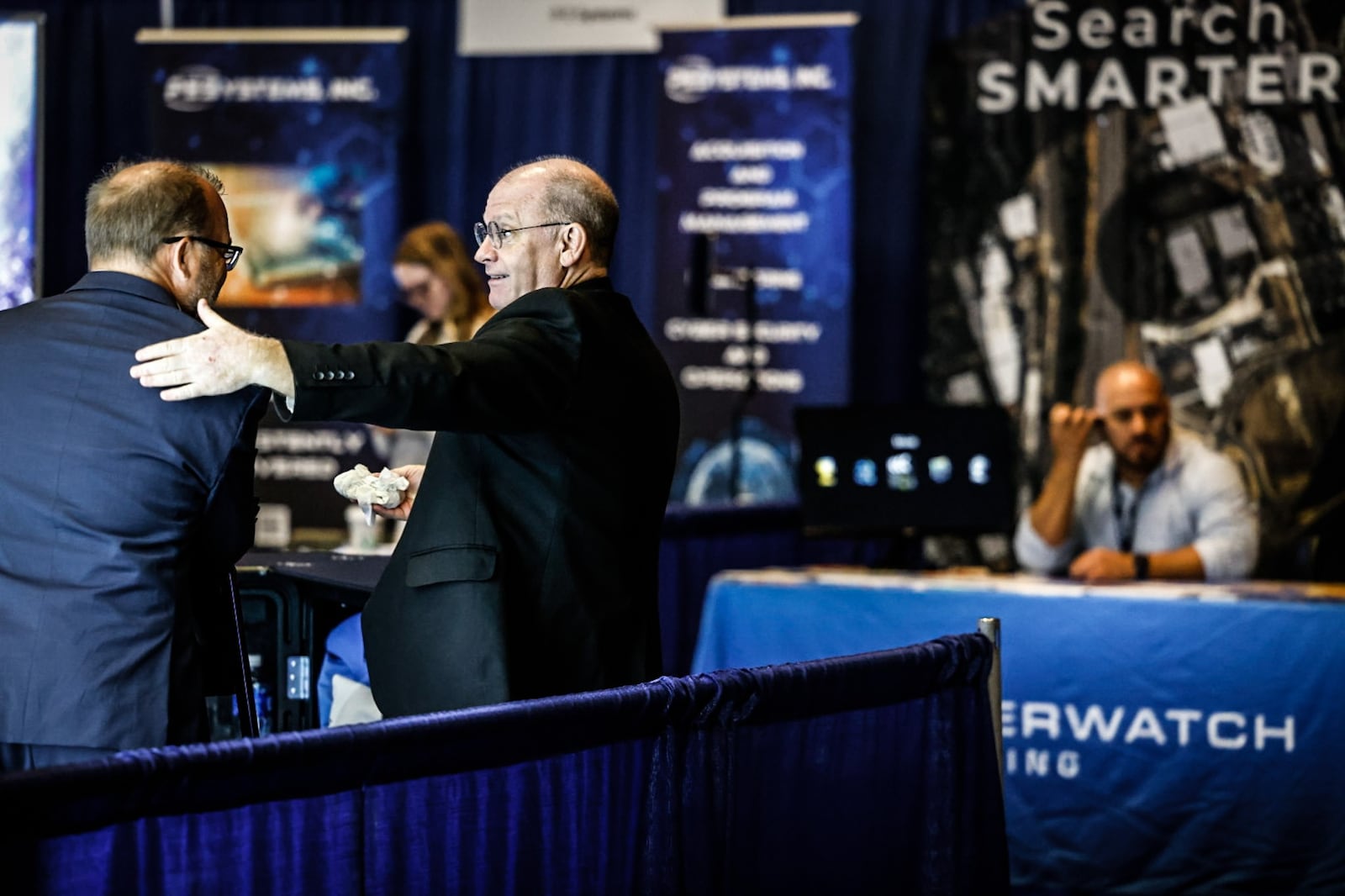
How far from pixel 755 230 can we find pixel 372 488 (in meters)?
4.44

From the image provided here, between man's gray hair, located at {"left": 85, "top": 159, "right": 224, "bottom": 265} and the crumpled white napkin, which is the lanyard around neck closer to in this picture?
the crumpled white napkin

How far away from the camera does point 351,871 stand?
1854 millimetres

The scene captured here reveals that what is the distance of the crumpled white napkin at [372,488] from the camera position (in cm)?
259

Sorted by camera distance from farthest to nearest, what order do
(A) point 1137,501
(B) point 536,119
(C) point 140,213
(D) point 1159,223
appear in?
(B) point 536,119 < (D) point 1159,223 < (A) point 1137,501 < (C) point 140,213

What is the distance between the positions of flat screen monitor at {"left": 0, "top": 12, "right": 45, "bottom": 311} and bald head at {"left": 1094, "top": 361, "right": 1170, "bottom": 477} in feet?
15.5

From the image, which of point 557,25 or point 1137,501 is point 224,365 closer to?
point 1137,501

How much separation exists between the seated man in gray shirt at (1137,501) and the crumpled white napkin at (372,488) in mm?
2664

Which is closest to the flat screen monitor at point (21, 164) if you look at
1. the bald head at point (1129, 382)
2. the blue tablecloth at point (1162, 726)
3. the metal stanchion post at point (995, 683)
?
the blue tablecloth at point (1162, 726)

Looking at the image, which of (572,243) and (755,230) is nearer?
(572,243)

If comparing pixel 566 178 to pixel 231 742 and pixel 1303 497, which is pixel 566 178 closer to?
pixel 231 742

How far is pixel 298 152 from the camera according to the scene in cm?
738

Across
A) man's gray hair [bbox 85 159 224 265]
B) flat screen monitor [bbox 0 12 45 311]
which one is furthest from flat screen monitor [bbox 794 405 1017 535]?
flat screen monitor [bbox 0 12 45 311]

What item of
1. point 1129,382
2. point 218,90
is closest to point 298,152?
point 218,90

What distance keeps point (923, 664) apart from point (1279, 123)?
14.5ft
